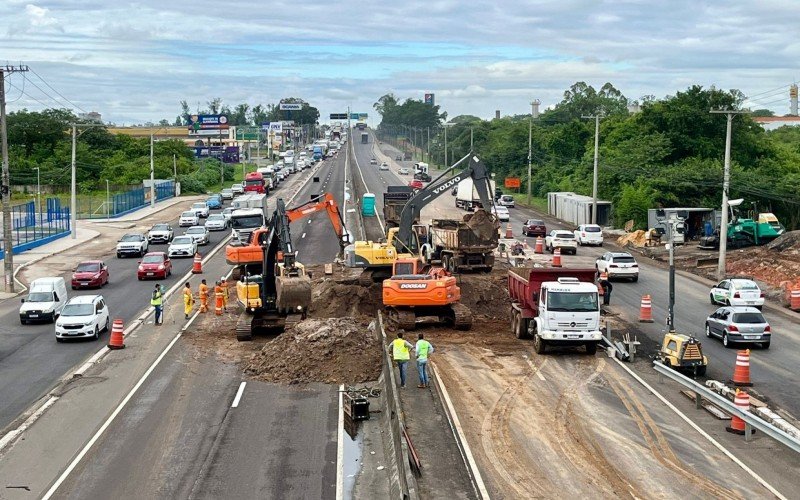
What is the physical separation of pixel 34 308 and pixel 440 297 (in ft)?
54.0

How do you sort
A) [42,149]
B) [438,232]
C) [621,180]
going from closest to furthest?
[438,232], [621,180], [42,149]

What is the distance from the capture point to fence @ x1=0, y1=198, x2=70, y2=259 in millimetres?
71562

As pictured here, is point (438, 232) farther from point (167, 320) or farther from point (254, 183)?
point (254, 183)

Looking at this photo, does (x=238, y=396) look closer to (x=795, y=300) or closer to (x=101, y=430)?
(x=101, y=430)

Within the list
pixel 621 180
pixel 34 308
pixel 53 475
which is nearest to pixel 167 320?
pixel 34 308

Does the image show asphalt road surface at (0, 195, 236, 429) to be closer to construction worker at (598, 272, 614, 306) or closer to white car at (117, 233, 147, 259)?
white car at (117, 233, 147, 259)

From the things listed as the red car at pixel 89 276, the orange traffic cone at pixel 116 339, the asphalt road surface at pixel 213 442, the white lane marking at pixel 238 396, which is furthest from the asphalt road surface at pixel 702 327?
the red car at pixel 89 276

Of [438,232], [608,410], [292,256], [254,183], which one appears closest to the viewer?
[608,410]

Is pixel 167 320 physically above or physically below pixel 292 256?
below

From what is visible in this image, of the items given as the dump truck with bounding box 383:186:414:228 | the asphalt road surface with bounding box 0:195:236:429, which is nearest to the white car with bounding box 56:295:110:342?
the asphalt road surface with bounding box 0:195:236:429

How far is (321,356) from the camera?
3142 centimetres

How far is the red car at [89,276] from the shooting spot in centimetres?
5156

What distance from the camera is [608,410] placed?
26328mm

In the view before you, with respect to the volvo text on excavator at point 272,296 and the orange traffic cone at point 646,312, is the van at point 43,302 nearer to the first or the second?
the volvo text on excavator at point 272,296
